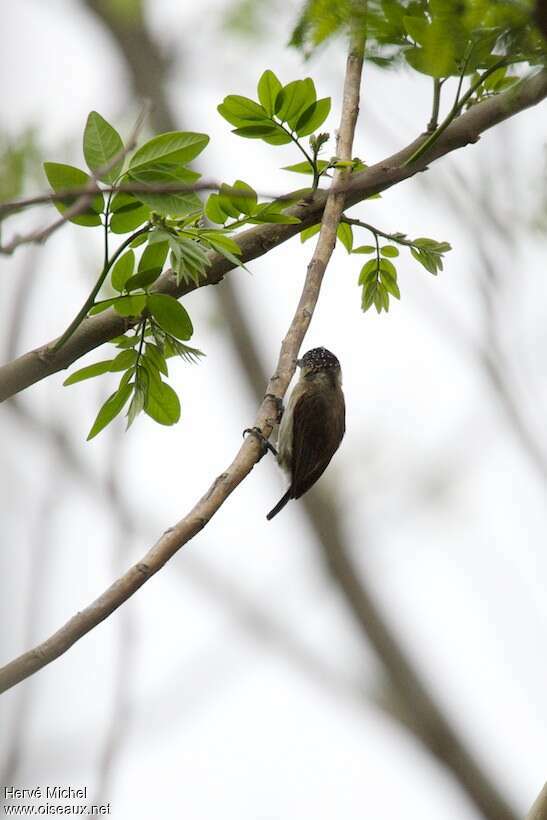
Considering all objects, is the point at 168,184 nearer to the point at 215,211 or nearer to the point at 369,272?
the point at 215,211

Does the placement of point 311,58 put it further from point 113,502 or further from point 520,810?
point 520,810

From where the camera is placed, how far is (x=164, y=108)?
7.91 meters

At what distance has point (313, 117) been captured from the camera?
8.43 feet

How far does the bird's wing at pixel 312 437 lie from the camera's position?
443 centimetres

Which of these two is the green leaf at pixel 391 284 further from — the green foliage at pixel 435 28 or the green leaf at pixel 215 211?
the green foliage at pixel 435 28

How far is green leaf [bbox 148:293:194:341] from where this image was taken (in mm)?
2289

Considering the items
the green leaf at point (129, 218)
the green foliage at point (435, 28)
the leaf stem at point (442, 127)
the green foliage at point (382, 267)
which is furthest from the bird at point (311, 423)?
the green foliage at point (435, 28)

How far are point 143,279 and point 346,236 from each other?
85 cm

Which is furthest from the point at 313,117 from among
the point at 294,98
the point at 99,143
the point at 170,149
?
the point at 99,143

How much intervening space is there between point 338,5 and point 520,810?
18.6 feet

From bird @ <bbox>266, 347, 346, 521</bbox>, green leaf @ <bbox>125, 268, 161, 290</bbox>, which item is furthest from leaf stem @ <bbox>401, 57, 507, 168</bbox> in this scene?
bird @ <bbox>266, 347, 346, 521</bbox>

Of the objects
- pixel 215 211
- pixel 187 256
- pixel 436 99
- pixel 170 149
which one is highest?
pixel 436 99

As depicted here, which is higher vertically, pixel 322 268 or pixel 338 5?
pixel 322 268

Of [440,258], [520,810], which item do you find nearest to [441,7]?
[440,258]
